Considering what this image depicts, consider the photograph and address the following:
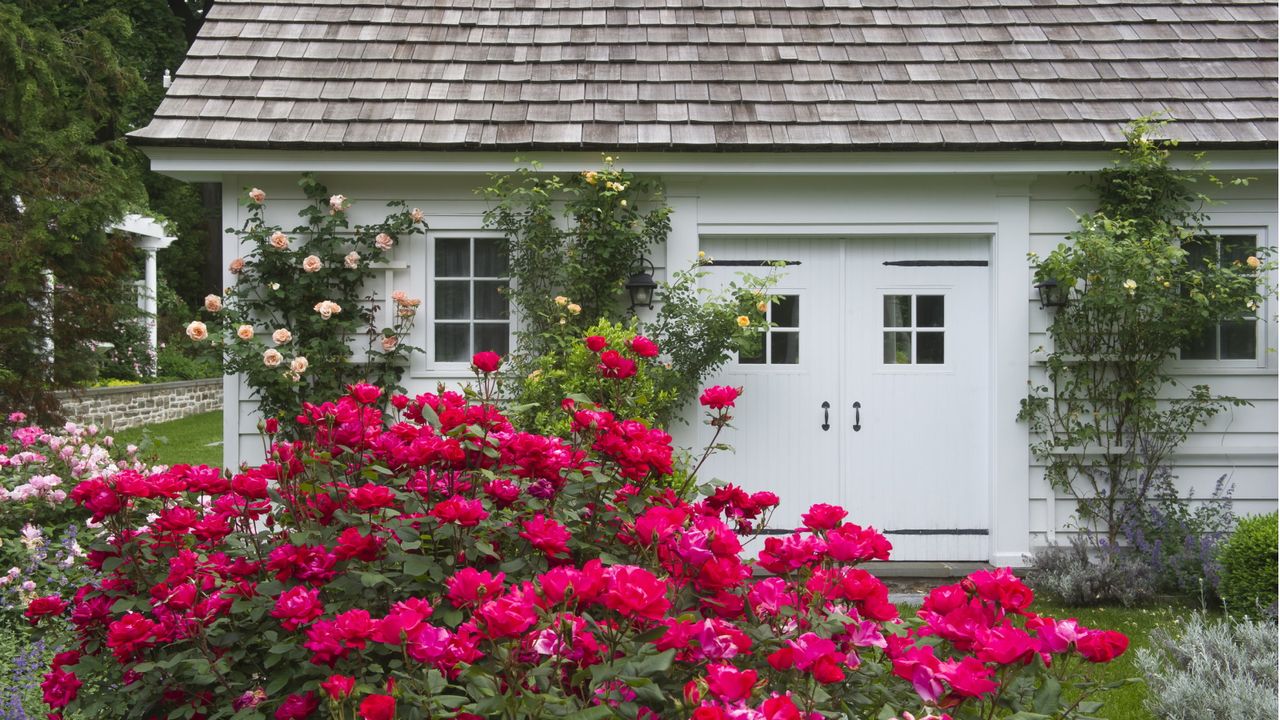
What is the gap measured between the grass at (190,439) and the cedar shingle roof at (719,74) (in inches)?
160

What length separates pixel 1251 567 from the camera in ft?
15.8

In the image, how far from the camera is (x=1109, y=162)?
594 cm

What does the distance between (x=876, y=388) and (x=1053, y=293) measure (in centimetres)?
126

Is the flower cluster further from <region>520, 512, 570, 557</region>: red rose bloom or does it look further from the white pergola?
the white pergola

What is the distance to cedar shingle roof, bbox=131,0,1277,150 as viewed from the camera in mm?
5914

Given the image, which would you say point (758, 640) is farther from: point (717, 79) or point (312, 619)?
point (717, 79)

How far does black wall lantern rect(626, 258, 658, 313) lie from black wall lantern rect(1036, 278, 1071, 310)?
8.14 feet

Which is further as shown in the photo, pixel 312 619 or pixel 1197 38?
pixel 1197 38

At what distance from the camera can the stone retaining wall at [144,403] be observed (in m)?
12.9

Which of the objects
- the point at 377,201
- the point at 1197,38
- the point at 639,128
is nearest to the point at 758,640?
the point at 639,128

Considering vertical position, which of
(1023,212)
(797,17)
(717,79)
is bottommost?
(1023,212)

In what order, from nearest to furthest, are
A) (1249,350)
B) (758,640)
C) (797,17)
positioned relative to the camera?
1. (758,640)
2. (1249,350)
3. (797,17)

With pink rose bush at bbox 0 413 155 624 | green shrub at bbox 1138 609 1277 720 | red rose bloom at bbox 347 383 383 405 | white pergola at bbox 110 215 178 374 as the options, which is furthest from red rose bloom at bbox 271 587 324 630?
white pergola at bbox 110 215 178 374

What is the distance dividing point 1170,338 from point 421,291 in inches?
187
